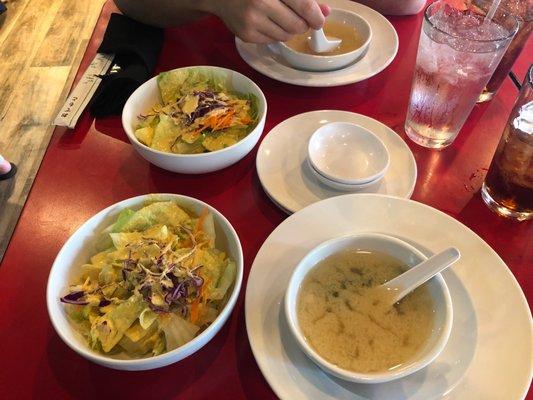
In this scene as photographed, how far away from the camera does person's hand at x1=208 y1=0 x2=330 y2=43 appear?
1.25 metres

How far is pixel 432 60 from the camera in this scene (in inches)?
42.9

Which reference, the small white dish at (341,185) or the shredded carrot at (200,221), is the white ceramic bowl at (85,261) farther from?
the small white dish at (341,185)

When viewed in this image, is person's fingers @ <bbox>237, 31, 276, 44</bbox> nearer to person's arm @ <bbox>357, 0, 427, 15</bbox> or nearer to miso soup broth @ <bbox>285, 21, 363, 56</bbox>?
miso soup broth @ <bbox>285, 21, 363, 56</bbox>

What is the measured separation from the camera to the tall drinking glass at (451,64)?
3.38 ft

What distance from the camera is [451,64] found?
1.06 metres

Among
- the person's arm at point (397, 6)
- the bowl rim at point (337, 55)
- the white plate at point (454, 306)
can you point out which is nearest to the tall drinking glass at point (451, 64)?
the bowl rim at point (337, 55)

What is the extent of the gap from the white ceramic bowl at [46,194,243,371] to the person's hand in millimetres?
609

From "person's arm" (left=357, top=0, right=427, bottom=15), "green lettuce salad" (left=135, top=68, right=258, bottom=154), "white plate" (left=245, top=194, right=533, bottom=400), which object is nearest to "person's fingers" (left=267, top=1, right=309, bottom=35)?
"green lettuce salad" (left=135, top=68, right=258, bottom=154)

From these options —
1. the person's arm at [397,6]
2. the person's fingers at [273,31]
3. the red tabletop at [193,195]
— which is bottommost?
the red tabletop at [193,195]

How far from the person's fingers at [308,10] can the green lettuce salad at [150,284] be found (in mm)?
671

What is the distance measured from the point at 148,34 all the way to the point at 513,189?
110 cm

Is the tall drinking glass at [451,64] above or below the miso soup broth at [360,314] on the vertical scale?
above

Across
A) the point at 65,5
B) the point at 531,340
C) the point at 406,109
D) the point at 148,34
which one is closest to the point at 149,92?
the point at 148,34

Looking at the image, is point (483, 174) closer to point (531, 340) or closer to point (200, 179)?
point (531, 340)
